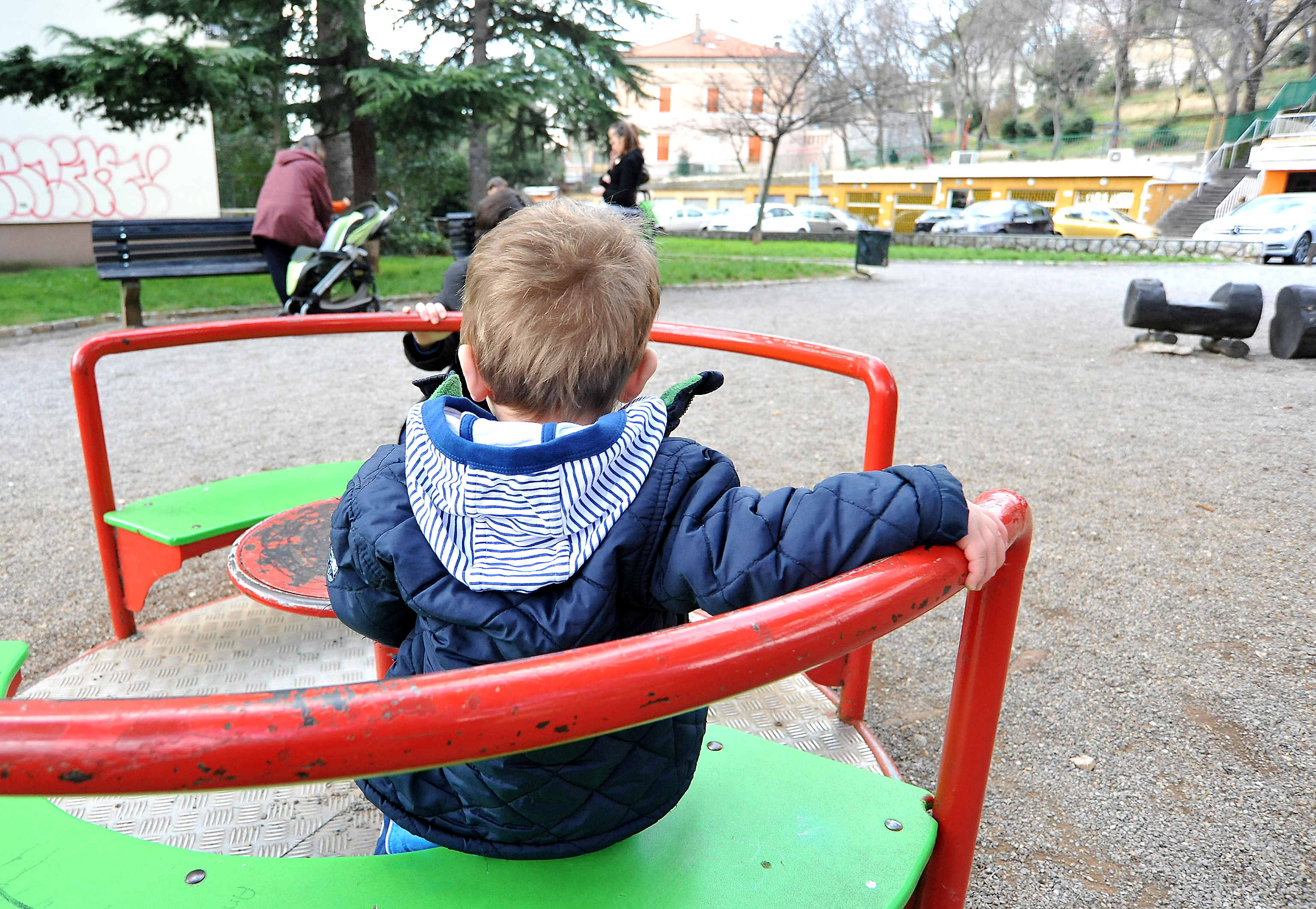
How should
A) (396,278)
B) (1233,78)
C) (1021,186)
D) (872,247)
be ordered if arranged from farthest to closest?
(1233,78)
(1021,186)
(872,247)
(396,278)

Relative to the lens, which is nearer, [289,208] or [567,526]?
[567,526]

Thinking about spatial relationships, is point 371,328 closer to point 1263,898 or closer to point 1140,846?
point 1140,846

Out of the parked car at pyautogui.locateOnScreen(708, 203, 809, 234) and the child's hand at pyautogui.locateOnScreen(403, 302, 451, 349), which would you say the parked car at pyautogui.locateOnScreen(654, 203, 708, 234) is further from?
the child's hand at pyautogui.locateOnScreen(403, 302, 451, 349)

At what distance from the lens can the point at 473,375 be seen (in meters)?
1.19

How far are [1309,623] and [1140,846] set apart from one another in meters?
1.44

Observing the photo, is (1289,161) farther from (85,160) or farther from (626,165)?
(85,160)

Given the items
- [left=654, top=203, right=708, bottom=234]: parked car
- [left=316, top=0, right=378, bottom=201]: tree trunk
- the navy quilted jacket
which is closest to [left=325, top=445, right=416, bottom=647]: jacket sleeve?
the navy quilted jacket

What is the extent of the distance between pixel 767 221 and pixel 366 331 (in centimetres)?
2486

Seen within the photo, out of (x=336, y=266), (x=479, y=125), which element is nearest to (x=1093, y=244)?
(x=479, y=125)

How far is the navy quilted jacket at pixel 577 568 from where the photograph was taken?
98cm

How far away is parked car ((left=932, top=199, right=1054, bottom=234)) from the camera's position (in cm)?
2262

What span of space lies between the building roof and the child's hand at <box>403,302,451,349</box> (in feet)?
184

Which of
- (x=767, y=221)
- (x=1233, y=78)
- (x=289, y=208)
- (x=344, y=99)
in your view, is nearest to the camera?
(x=289, y=208)

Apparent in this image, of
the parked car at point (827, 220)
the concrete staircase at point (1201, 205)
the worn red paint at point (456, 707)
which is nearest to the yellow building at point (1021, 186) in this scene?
the concrete staircase at point (1201, 205)
